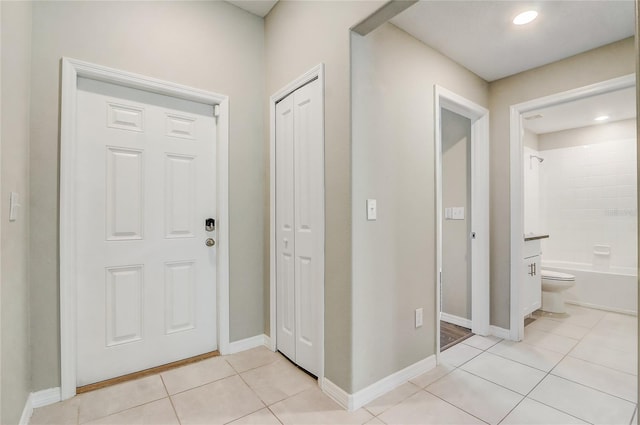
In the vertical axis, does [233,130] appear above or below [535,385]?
above

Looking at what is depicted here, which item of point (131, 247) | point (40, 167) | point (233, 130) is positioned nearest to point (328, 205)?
point (233, 130)

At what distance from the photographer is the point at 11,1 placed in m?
1.32

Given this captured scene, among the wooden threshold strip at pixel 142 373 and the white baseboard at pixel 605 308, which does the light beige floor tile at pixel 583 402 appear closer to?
the wooden threshold strip at pixel 142 373

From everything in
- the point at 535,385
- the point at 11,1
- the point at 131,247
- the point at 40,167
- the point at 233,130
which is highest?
the point at 11,1

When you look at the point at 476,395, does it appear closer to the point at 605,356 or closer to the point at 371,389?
the point at 371,389

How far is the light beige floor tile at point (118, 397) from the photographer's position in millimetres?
1622

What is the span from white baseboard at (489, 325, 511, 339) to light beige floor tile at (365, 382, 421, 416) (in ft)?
4.36

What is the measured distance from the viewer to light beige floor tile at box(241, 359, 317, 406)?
1789 mm

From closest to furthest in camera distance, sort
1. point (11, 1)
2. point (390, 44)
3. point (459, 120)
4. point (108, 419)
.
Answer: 1. point (11, 1)
2. point (108, 419)
3. point (390, 44)
4. point (459, 120)

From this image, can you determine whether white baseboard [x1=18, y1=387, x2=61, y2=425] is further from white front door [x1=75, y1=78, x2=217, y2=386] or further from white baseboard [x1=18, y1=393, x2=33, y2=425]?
white front door [x1=75, y1=78, x2=217, y2=386]

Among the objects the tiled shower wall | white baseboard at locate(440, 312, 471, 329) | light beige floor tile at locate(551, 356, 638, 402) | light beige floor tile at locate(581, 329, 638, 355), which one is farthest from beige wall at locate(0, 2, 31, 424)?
the tiled shower wall

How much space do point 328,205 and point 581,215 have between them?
4.61 meters

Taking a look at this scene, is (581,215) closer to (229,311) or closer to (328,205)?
(328,205)

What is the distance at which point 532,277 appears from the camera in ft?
10.6
